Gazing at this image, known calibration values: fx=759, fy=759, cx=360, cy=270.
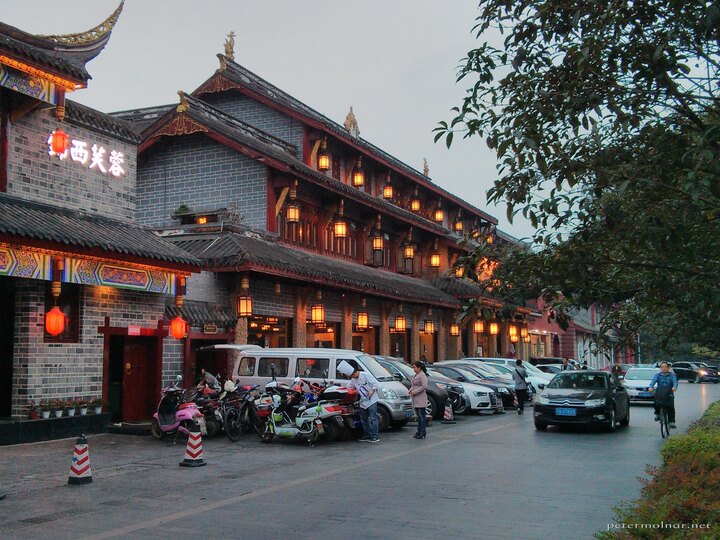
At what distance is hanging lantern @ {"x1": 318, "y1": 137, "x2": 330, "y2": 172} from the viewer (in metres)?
28.1

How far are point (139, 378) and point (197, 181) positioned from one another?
8735mm

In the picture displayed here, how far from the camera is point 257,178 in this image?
950 inches

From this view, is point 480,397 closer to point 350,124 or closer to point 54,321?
point 54,321

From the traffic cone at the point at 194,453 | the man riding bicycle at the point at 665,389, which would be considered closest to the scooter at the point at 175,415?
the traffic cone at the point at 194,453

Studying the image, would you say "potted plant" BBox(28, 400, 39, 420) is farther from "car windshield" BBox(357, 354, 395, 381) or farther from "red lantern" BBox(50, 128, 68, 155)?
"car windshield" BBox(357, 354, 395, 381)

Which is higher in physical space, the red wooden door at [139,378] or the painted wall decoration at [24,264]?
the painted wall decoration at [24,264]

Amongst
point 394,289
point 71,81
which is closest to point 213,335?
point 71,81

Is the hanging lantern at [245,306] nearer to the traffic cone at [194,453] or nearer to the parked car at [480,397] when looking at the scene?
the parked car at [480,397]

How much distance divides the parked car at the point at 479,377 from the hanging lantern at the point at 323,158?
853 centimetres

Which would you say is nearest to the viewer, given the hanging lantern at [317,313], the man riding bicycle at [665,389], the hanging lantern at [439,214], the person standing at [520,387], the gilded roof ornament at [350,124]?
the man riding bicycle at [665,389]

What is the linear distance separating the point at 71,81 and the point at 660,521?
13810 mm

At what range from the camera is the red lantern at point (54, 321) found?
14.8 meters

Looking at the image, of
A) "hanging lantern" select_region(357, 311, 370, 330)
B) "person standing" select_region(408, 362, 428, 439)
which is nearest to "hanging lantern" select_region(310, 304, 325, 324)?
"hanging lantern" select_region(357, 311, 370, 330)

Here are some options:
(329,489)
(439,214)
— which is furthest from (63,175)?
(439,214)
